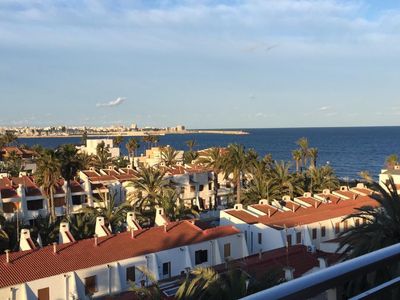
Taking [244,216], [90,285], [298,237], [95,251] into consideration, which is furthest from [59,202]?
[298,237]

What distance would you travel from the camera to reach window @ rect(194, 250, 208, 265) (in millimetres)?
33156

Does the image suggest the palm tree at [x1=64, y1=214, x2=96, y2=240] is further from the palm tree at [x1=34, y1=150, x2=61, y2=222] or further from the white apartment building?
the palm tree at [x1=34, y1=150, x2=61, y2=222]

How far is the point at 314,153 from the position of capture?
8756cm

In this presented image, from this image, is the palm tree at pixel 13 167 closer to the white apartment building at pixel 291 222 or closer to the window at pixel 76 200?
the window at pixel 76 200

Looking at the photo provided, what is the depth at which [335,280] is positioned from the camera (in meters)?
2.51

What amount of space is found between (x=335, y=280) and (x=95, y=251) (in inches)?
→ 1126

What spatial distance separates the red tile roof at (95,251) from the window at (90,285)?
818 mm

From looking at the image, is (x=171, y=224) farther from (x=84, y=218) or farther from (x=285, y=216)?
(x=285, y=216)

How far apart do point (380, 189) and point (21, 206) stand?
43.1m

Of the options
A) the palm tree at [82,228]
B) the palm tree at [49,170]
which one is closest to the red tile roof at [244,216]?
the palm tree at [82,228]

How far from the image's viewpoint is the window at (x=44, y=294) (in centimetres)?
2617

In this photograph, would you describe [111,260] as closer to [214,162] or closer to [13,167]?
[214,162]

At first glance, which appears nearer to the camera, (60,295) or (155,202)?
(60,295)

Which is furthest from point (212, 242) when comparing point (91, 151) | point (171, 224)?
point (91, 151)
